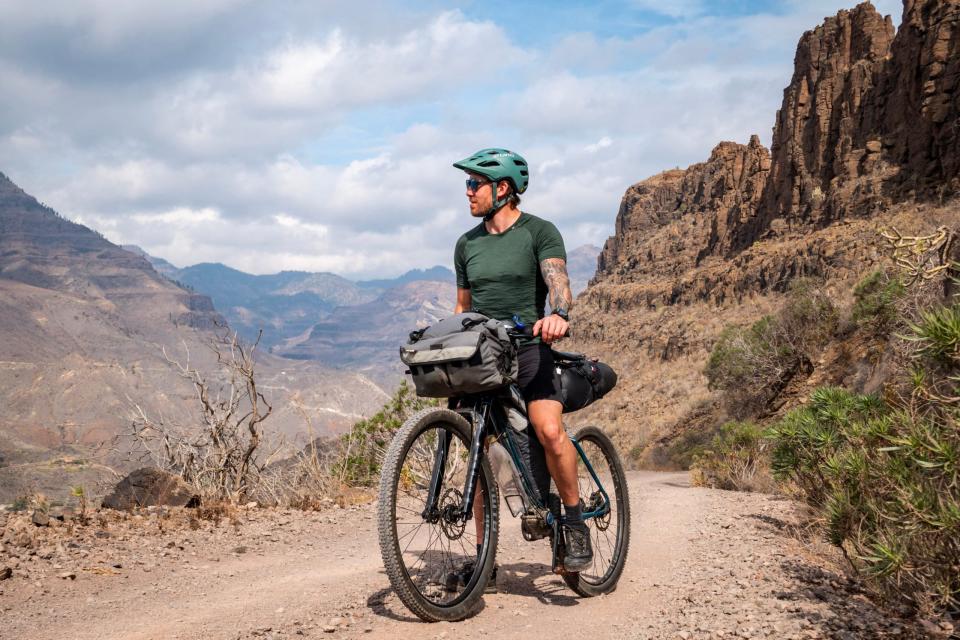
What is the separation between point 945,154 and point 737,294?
17063mm

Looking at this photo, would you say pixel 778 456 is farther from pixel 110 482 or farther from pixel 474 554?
pixel 110 482

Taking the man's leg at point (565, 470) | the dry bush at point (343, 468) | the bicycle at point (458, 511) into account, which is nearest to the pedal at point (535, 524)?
the bicycle at point (458, 511)

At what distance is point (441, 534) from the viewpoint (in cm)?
426

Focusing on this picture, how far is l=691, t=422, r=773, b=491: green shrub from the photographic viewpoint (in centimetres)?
1116

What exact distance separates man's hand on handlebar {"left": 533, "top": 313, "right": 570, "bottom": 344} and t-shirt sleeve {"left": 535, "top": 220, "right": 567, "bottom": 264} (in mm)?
459

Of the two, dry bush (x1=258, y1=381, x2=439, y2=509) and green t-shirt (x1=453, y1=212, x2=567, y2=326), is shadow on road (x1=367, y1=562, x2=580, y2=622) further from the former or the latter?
dry bush (x1=258, y1=381, x2=439, y2=509)

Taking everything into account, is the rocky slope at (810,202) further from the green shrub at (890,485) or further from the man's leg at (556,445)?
the man's leg at (556,445)

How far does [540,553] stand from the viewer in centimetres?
616

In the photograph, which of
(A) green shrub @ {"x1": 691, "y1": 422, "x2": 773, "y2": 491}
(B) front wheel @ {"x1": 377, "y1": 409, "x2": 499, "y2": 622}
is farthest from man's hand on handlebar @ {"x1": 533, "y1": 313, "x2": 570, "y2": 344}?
(A) green shrub @ {"x1": 691, "y1": 422, "x2": 773, "y2": 491}

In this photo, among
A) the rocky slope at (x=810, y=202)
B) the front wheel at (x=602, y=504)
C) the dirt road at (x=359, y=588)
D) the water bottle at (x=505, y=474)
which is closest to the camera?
the dirt road at (x=359, y=588)

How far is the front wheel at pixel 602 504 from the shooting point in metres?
4.96

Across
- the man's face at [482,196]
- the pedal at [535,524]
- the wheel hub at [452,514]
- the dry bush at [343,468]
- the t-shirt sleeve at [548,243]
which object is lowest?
the dry bush at [343,468]

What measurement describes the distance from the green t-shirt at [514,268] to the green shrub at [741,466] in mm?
7417

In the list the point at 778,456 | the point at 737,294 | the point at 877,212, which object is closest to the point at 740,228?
the point at 737,294
